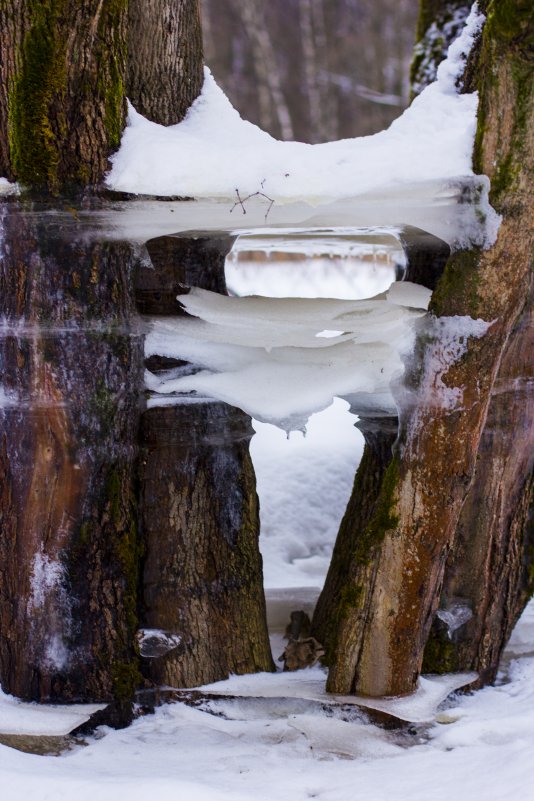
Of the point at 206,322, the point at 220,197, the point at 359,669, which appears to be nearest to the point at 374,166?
the point at 220,197

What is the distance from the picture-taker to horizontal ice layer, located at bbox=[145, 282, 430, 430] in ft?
7.27

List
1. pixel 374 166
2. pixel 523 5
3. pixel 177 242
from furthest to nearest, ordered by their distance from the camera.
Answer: pixel 177 242 < pixel 374 166 < pixel 523 5

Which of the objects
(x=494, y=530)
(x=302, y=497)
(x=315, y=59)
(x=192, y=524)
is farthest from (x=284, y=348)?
(x=315, y=59)

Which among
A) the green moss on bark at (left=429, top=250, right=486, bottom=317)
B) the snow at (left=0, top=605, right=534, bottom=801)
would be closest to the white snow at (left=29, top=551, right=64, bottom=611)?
the snow at (left=0, top=605, right=534, bottom=801)

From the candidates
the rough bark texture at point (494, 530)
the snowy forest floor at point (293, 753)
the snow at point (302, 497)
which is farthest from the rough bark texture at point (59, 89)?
the snow at point (302, 497)

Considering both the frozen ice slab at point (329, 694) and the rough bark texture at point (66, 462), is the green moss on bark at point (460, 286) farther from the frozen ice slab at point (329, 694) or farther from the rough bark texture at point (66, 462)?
the frozen ice slab at point (329, 694)

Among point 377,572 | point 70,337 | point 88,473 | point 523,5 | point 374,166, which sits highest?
point 523,5

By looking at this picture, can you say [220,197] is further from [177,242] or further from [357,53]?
→ [357,53]

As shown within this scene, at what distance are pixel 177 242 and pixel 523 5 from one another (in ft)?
3.41

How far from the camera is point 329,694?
7.43ft

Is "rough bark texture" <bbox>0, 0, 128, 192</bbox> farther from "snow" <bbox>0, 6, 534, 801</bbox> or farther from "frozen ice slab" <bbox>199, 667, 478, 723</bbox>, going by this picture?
"frozen ice slab" <bbox>199, 667, 478, 723</bbox>

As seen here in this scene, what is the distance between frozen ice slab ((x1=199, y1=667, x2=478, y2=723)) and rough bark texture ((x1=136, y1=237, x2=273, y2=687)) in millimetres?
62

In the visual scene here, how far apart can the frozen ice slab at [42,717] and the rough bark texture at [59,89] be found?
1309 millimetres

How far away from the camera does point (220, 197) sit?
206 centimetres
